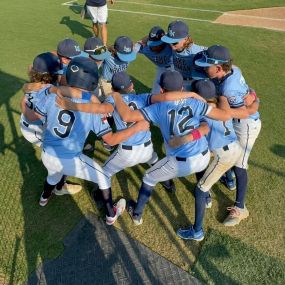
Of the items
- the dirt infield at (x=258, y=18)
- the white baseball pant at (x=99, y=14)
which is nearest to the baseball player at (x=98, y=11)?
the white baseball pant at (x=99, y=14)

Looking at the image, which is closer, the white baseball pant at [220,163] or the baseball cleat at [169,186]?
the white baseball pant at [220,163]

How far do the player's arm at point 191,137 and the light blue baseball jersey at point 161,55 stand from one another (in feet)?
8.74

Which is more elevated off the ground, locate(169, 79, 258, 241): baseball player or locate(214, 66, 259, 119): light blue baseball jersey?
locate(214, 66, 259, 119): light blue baseball jersey

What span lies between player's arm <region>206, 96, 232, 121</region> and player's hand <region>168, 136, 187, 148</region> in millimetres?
421

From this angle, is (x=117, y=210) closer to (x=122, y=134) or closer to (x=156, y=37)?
(x=122, y=134)

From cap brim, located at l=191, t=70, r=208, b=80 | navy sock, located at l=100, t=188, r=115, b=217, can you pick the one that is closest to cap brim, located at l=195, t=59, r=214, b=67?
cap brim, located at l=191, t=70, r=208, b=80

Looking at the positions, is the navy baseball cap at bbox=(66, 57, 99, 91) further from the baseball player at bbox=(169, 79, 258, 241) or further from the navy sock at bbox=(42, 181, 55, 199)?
the navy sock at bbox=(42, 181, 55, 199)

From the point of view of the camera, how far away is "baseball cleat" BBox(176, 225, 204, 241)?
484 centimetres

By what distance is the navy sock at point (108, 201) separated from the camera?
16.0 ft

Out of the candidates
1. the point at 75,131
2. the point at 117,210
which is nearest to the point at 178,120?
the point at 75,131

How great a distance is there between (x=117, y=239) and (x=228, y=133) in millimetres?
2125

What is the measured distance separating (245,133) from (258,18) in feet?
35.6

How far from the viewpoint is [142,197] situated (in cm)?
496

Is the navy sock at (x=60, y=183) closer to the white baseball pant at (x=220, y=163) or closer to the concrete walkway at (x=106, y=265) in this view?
the concrete walkway at (x=106, y=265)
